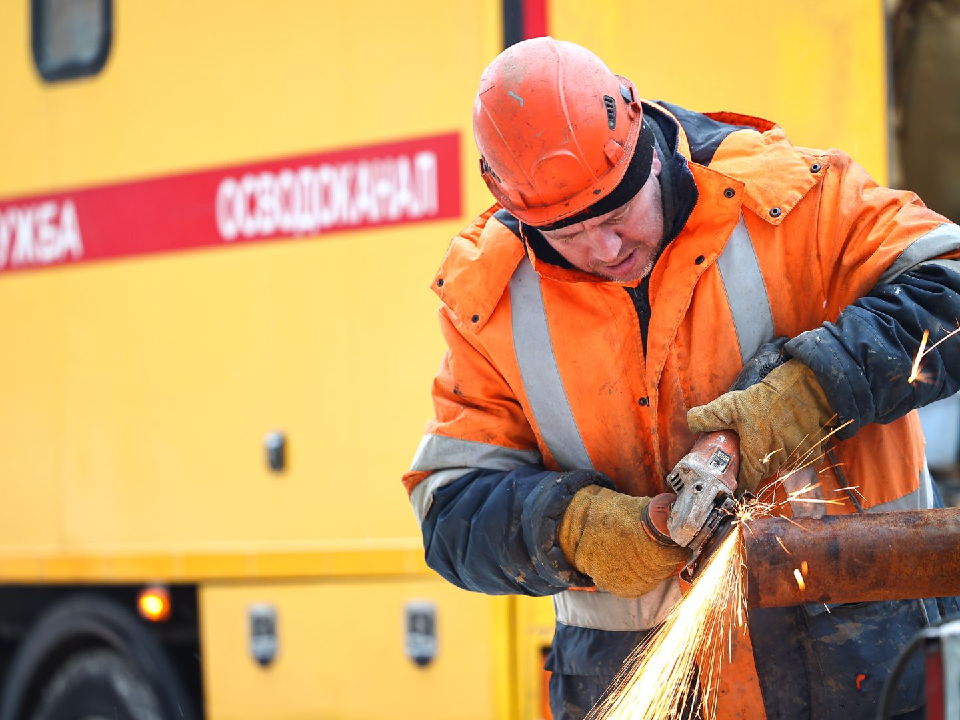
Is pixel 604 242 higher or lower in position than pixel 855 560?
higher

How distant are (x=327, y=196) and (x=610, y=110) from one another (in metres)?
1.97

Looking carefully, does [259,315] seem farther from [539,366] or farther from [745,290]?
[745,290]

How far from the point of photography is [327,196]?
4.14 metres

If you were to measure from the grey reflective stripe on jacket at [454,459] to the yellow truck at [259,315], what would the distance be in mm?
1195

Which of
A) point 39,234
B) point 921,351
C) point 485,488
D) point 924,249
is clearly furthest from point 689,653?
point 39,234

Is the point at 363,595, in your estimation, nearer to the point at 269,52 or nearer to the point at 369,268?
the point at 369,268

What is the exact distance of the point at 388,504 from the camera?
3.97 metres

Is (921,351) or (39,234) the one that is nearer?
(921,351)

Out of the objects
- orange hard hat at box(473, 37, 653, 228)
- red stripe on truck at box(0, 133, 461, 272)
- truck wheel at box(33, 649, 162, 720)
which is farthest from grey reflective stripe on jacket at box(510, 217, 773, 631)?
truck wheel at box(33, 649, 162, 720)

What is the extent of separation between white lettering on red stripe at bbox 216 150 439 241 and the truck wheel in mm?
1747

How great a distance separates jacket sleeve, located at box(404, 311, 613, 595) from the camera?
246cm

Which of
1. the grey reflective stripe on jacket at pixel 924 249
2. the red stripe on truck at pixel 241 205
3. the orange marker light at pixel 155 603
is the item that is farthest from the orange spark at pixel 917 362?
the orange marker light at pixel 155 603

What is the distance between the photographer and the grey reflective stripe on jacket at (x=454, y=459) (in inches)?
104

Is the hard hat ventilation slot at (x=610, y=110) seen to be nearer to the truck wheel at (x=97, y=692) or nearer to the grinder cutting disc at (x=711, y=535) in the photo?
the grinder cutting disc at (x=711, y=535)
